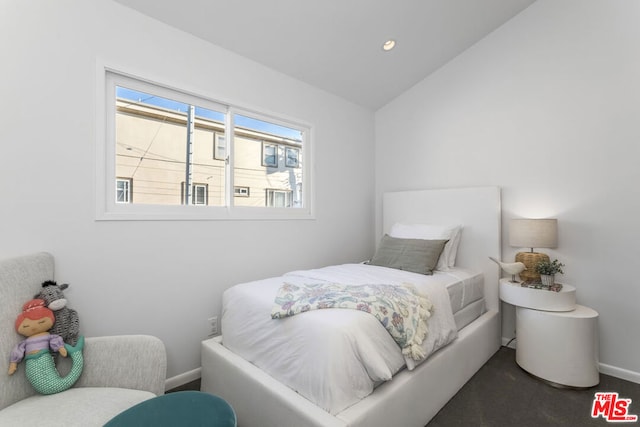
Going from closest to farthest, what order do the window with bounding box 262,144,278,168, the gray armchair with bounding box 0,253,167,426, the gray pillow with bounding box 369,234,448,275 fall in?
the gray armchair with bounding box 0,253,167,426
the gray pillow with bounding box 369,234,448,275
the window with bounding box 262,144,278,168

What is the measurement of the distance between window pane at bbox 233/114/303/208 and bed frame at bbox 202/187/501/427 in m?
1.29

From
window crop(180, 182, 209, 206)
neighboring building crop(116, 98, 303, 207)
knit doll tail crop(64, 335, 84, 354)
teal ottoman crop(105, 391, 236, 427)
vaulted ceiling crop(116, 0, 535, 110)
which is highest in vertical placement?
vaulted ceiling crop(116, 0, 535, 110)

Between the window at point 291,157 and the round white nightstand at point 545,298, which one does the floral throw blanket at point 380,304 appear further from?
the window at point 291,157

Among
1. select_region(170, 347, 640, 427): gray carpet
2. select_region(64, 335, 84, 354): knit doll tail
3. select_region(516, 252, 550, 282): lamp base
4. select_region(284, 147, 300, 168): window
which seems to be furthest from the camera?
select_region(284, 147, 300, 168): window

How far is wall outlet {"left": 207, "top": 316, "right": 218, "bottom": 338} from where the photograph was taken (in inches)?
87.7

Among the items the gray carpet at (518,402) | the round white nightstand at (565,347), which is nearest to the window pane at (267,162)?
the gray carpet at (518,402)

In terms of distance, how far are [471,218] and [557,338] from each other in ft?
3.91

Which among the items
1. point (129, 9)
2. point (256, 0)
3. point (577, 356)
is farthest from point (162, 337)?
point (577, 356)

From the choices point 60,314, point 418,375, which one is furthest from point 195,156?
point 418,375

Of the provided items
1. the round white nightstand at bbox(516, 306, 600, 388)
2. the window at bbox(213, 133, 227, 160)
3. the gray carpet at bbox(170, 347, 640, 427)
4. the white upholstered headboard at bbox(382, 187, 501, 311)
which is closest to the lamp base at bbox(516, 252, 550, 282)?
the white upholstered headboard at bbox(382, 187, 501, 311)

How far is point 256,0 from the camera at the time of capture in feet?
6.74

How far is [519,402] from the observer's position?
1.85 meters

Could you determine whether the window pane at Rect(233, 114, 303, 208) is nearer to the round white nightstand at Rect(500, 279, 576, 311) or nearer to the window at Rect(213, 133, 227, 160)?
the window at Rect(213, 133, 227, 160)

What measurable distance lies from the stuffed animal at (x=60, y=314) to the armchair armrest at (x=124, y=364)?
0.35 ft
